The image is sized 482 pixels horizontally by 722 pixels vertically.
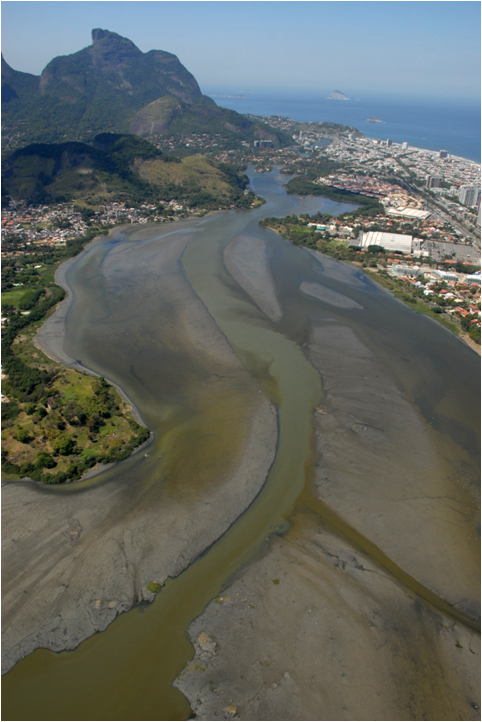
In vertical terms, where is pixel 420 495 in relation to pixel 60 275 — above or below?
below

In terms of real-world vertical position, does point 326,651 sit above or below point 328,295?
below

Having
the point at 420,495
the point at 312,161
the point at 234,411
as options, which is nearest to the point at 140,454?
the point at 234,411

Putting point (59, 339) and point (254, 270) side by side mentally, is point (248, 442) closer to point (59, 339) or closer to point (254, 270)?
point (59, 339)

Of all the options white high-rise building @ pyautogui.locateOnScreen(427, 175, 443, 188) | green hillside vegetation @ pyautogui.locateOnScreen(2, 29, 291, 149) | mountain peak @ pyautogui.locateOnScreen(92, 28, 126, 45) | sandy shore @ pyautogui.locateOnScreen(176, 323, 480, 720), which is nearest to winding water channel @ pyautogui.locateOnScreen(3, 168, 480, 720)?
sandy shore @ pyautogui.locateOnScreen(176, 323, 480, 720)

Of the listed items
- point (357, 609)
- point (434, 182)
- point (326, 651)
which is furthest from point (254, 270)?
point (434, 182)

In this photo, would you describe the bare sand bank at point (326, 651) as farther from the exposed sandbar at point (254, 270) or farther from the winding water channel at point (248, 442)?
the exposed sandbar at point (254, 270)

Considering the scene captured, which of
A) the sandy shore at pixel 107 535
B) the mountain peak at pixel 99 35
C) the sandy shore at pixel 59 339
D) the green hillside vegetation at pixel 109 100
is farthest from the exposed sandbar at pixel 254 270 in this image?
the mountain peak at pixel 99 35

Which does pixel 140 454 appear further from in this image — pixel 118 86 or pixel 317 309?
pixel 118 86
